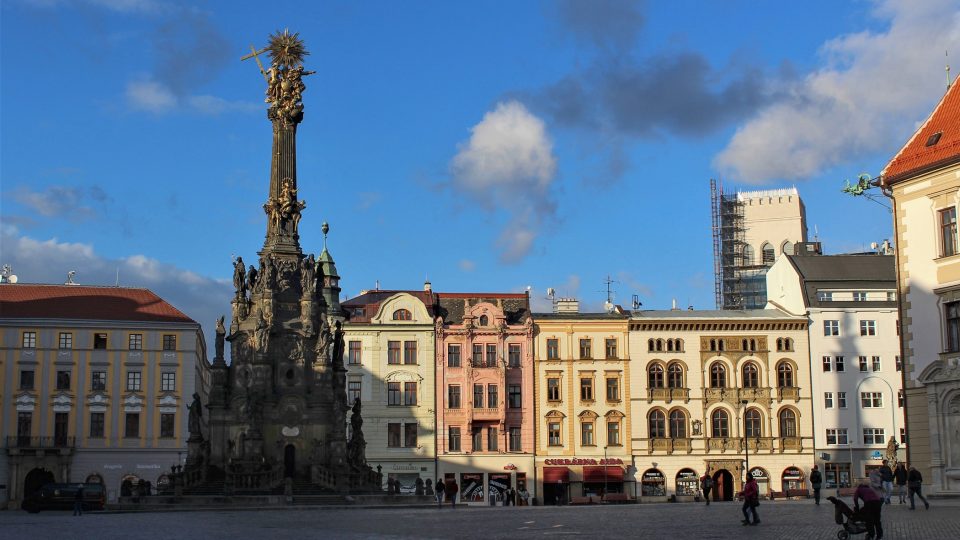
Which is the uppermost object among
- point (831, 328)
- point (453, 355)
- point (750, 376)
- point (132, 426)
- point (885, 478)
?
point (831, 328)

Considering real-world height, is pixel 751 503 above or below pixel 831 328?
below

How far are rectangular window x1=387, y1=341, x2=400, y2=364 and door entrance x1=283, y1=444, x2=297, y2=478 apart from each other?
28183mm

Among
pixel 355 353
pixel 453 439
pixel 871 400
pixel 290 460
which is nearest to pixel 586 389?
pixel 453 439

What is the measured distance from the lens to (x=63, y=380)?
82188 millimetres

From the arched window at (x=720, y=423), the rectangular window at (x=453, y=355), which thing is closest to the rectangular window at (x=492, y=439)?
the rectangular window at (x=453, y=355)

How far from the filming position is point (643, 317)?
84.5 metres

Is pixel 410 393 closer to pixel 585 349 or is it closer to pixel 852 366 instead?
pixel 585 349

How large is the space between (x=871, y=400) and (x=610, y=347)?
17.1 m

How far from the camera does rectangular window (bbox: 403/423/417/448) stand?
8125 cm

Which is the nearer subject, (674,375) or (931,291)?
(931,291)

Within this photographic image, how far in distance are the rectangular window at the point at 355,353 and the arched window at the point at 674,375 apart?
19997 mm

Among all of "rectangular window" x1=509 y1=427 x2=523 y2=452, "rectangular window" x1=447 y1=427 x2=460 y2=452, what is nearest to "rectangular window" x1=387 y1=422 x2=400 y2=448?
"rectangular window" x1=447 y1=427 x2=460 y2=452

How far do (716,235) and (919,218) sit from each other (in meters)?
77.3

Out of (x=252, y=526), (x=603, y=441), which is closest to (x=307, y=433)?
(x=252, y=526)
